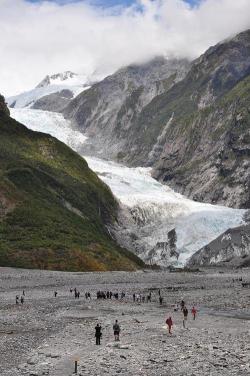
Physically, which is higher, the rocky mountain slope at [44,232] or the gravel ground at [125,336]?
the rocky mountain slope at [44,232]

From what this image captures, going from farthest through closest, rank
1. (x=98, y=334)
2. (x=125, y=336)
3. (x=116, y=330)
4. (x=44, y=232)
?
(x=44, y=232), (x=125, y=336), (x=116, y=330), (x=98, y=334)

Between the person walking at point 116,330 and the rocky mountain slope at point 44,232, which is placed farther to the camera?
the rocky mountain slope at point 44,232

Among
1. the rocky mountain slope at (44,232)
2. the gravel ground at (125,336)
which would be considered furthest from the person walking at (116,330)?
the rocky mountain slope at (44,232)

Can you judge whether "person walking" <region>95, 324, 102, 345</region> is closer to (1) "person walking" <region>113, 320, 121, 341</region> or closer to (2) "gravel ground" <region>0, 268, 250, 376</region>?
(2) "gravel ground" <region>0, 268, 250, 376</region>

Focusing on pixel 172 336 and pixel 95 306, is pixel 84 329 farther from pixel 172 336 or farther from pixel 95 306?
pixel 95 306

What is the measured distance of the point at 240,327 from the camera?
57094 millimetres

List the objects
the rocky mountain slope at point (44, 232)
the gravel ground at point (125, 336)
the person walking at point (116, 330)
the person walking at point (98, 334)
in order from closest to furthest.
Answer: the gravel ground at point (125, 336), the person walking at point (98, 334), the person walking at point (116, 330), the rocky mountain slope at point (44, 232)

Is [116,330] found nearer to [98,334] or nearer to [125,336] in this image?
[98,334]

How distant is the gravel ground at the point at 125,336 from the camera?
129ft

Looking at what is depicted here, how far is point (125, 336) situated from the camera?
51.9 meters

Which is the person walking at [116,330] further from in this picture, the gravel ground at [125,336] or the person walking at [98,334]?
the person walking at [98,334]

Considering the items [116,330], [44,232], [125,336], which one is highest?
[44,232]

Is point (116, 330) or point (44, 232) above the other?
point (44, 232)

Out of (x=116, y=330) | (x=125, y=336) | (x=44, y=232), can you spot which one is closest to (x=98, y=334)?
(x=116, y=330)
